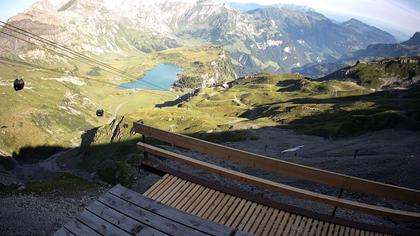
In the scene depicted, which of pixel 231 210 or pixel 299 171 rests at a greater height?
pixel 299 171

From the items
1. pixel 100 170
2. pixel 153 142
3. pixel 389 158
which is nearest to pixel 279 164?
pixel 389 158

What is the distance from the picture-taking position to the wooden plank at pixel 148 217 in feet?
23.5

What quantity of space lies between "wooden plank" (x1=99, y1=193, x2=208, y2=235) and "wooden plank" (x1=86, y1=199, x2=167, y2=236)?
0.30 feet

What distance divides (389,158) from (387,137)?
74.9 feet

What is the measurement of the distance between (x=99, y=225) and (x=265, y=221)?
4.45 meters

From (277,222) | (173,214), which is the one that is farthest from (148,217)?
(277,222)

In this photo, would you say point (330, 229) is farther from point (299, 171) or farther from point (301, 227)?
point (299, 171)

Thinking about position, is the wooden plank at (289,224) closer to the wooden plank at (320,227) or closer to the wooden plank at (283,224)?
the wooden plank at (283,224)

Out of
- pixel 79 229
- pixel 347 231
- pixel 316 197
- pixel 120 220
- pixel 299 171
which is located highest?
pixel 299 171

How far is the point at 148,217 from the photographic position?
297 inches

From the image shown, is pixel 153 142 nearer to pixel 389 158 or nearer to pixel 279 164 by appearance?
pixel 389 158

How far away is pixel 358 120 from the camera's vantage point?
7400 centimetres

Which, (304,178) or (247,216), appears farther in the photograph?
(304,178)

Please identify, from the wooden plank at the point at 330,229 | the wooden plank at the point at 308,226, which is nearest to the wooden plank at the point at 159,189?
the wooden plank at the point at 308,226
